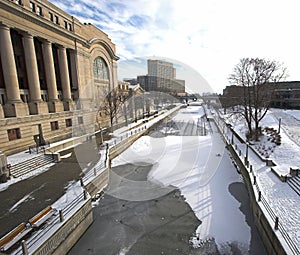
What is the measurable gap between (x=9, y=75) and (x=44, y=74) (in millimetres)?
6499

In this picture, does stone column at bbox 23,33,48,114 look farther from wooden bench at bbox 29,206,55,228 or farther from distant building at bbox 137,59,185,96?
distant building at bbox 137,59,185,96

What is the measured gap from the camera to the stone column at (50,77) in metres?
23.2

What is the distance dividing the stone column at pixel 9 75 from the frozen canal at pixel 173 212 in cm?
1171

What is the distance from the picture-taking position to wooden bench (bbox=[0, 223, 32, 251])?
6746 millimetres

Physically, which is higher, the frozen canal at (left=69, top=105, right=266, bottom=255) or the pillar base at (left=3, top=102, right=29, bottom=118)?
the pillar base at (left=3, top=102, right=29, bottom=118)

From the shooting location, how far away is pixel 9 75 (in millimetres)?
18344

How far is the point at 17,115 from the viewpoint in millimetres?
19094

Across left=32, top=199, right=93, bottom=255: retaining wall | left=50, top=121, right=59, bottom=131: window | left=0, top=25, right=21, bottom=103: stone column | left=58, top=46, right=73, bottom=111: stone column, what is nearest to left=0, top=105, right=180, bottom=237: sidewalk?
left=32, top=199, right=93, bottom=255: retaining wall

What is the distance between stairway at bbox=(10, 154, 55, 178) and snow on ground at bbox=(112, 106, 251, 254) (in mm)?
6162

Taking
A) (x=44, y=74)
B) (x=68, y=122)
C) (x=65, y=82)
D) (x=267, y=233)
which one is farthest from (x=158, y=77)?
(x=267, y=233)

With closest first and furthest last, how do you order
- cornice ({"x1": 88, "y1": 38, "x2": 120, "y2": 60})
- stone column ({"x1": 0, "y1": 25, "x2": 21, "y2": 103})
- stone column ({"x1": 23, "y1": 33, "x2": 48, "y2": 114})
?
stone column ({"x1": 0, "y1": 25, "x2": 21, "y2": 103}), stone column ({"x1": 23, "y1": 33, "x2": 48, "y2": 114}), cornice ({"x1": 88, "y1": 38, "x2": 120, "y2": 60})

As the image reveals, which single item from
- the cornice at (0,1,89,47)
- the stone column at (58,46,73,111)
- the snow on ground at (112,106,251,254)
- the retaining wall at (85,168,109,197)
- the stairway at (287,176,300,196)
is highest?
the cornice at (0,1,89,47)

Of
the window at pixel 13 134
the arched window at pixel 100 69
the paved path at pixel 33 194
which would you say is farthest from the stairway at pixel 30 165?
the arched window at pixel 100 69

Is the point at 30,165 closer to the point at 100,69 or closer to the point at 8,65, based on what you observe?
the point at 8,65
